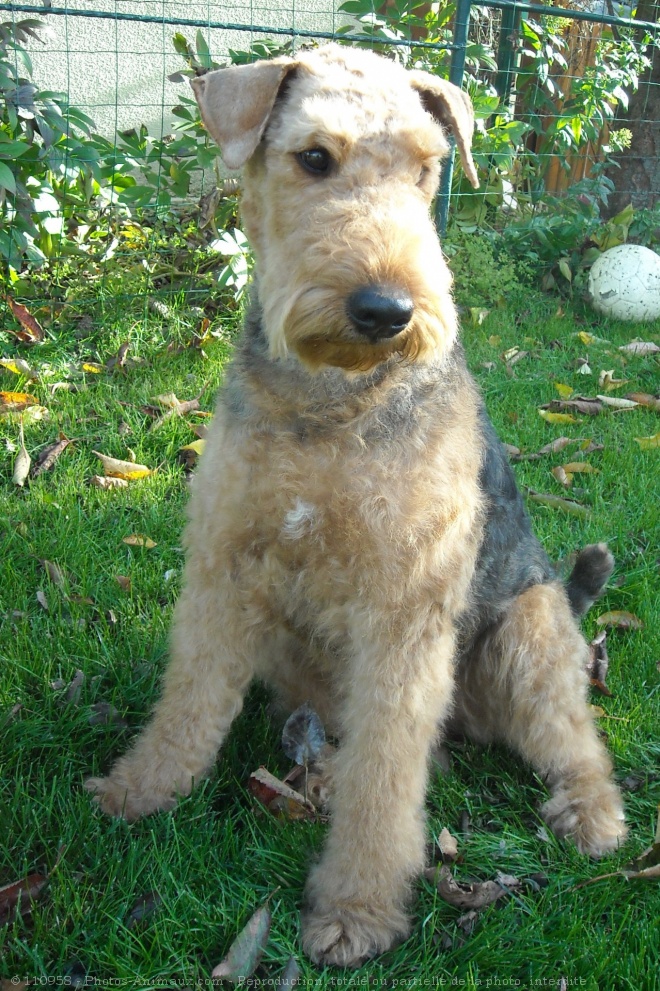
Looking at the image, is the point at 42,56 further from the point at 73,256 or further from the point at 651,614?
the point at 651,614

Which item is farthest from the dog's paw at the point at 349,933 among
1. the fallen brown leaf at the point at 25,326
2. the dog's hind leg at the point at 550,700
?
the fallen brown leaf at the point at 25,326

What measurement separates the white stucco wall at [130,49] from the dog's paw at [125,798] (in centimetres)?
482

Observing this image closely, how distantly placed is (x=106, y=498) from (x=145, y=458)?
365 mm

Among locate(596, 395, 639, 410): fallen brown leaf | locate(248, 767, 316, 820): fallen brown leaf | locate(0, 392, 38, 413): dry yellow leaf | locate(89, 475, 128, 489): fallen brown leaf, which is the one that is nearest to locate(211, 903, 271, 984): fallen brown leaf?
locate(248, 767, 316, 820): fallen brown leaf

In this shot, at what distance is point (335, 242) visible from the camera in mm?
1777

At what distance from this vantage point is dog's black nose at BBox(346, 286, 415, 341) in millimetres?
1688

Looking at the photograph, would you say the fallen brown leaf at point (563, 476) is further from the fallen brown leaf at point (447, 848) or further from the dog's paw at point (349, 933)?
the dog's paw at point (349, 933)

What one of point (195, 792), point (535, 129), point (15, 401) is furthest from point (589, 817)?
point (535, 129)

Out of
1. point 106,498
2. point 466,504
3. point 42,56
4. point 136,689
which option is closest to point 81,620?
point 136,689

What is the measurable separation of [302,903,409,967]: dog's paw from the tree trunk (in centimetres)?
657

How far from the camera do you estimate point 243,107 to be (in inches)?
80.2

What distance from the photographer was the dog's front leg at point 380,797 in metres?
1.93

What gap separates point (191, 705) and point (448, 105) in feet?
5.94

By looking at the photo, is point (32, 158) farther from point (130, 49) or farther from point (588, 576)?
point (588, 576)
